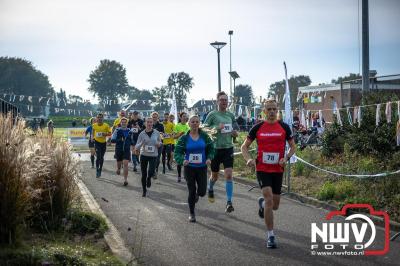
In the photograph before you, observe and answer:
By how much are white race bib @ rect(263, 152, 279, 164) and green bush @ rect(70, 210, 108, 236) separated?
8.44ft

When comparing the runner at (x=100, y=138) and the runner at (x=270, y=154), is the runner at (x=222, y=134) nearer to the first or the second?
the runner at (x=270, y=154)

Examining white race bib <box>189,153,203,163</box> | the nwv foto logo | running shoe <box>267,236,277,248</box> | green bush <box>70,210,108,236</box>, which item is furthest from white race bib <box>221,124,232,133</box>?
running shoe <box>267,236,277,248</box>

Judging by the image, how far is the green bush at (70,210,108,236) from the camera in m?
7.32

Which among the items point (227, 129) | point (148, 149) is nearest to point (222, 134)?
point (227, 129)

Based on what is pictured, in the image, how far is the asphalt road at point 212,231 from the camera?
646 centimetres

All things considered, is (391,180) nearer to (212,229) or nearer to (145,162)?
(212,229)

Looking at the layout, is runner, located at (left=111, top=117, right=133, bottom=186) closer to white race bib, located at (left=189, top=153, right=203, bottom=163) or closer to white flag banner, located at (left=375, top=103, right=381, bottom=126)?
white race bib, located at (left=189, top=153, right=203, bottom=163)

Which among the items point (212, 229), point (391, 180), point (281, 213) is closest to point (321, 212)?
point (281, 213)

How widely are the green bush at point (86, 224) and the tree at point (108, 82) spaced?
14750 cm

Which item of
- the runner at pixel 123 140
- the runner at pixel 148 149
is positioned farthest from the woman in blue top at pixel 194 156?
the runner at pixel 123 140

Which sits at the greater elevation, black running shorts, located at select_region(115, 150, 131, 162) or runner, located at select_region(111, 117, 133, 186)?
runner, located at select_region(111, 117, 133, 186)

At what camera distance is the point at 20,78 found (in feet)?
448

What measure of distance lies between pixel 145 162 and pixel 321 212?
4.55m

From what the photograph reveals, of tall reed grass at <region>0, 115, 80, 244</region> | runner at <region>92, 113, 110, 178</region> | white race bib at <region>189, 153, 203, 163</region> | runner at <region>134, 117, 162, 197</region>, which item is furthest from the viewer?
runner at <region>92, 113, 110, 178</region>
